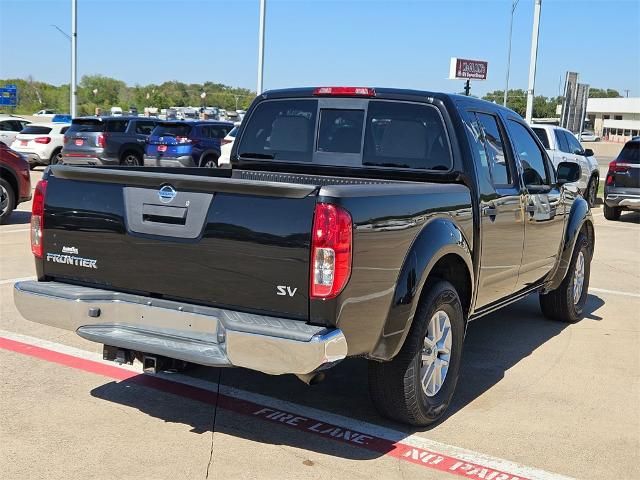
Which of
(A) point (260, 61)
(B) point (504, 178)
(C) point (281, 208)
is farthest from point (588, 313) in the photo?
(A) point (260, 61)

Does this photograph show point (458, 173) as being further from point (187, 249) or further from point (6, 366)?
point (6, 366)

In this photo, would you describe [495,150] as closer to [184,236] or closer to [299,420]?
[299,420]

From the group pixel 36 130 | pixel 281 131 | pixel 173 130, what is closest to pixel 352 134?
pixel 281 131

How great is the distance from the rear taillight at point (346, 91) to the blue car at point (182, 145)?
15.8 metres

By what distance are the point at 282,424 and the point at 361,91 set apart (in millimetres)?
2386

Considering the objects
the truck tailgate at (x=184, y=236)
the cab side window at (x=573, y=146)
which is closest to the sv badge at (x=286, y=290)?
the truck tailgate at (x=184, y=236)

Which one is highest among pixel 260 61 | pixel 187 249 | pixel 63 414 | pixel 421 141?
pixel 260 61

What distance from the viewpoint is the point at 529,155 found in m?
6.42

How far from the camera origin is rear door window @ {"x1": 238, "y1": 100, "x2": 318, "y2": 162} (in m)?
5.71

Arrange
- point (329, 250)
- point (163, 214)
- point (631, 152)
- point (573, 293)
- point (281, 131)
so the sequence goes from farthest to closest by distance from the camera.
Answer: point (631, 152) → point (573, 293) → point (281, 131) → point (163, 214) → point (329, 250)

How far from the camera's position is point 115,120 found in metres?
23.1

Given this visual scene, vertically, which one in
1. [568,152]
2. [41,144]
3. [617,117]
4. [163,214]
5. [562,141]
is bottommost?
[41,144]

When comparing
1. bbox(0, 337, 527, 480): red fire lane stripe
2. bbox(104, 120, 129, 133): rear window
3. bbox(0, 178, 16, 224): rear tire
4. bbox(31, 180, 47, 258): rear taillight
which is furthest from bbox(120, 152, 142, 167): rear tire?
bbox(31, 180, 47, 258): rear taillight

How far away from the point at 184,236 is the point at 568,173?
13.1 feet
